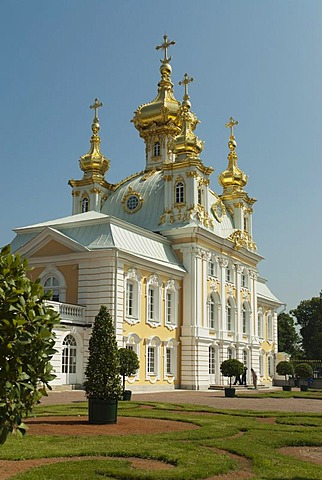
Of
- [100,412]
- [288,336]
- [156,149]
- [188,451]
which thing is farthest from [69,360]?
[288,336]

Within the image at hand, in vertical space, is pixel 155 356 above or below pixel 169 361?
above

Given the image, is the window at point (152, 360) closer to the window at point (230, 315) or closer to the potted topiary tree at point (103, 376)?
the window at point (230, 315)

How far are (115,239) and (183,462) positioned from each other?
74.3 ft

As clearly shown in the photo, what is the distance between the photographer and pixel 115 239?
31.8 metres

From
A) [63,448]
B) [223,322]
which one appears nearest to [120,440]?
[63,448]

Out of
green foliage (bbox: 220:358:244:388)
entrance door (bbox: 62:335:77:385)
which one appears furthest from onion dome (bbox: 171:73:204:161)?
entrance door (bbox: 62:335:77:385)

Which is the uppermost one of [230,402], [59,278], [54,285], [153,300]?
[59,278]

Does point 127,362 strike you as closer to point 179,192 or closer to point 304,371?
point 304,371

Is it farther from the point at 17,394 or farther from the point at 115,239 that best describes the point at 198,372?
the point at 17,394

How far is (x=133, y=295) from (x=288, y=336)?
51.5m

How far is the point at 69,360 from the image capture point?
28922mm

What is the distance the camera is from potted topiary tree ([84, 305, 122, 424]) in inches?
578

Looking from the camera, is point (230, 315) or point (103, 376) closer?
point (103, 376)

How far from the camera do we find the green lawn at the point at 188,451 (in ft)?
28.5
